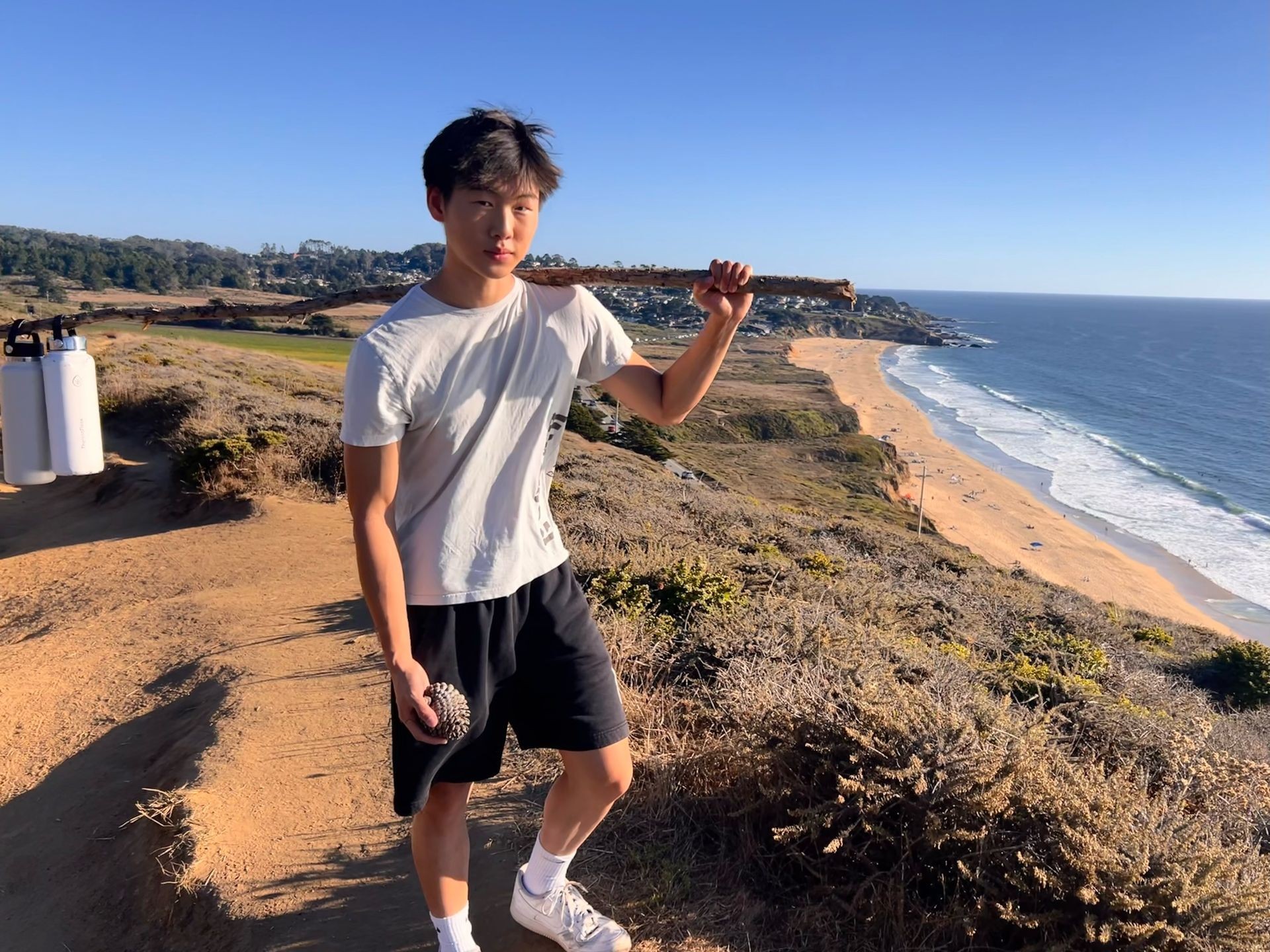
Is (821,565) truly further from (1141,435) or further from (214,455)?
(1141,435)

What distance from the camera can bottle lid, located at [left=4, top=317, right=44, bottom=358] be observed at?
2557mm

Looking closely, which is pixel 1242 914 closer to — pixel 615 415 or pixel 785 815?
pixel 785 815

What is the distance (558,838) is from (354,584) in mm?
3643

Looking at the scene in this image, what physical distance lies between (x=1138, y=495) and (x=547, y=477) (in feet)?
125

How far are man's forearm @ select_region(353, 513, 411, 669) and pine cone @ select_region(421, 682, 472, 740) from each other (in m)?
0.10

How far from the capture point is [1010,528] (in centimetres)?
2969

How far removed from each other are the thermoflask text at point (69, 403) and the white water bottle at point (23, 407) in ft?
0.07

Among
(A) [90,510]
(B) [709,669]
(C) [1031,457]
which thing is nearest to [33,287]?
(A) [90,510]

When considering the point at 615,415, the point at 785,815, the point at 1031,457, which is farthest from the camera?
the point at 1031,457

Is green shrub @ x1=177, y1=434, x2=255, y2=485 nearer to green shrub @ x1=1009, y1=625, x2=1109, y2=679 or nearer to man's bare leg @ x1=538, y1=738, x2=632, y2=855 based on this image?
man's bare leg @ x1=538, y1=738, x2=632, y2=855

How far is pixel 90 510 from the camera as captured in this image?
793 cm

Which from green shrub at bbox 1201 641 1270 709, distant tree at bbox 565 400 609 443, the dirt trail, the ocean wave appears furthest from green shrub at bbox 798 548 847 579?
the ocean wave

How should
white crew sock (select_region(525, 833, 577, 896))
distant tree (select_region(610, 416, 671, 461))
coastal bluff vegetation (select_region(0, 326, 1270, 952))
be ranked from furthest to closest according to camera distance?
distant tree (select_region(610, 416, 671, 461)), coastal bluff vegetation (select_region(0, 326, 1270, 952)), white crew sock (select_region(525, 833, 577, 896))

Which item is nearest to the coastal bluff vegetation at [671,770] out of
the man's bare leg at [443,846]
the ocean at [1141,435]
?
the man's bare leg at [443,846]
